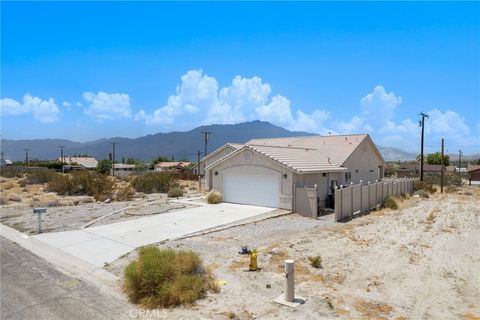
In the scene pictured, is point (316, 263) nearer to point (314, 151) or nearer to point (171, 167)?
point (314, 151)

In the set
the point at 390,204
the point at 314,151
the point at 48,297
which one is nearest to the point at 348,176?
the point at 314,151

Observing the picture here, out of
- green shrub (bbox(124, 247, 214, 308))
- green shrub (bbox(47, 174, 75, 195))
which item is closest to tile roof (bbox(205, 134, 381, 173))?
green shrub (bbox(124, 247, 214, 308))

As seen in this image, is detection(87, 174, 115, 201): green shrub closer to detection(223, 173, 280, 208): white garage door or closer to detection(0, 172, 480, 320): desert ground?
detection(0, 172, 480, 320): desert ground

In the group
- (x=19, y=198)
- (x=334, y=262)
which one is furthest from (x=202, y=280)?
(x=19, y=198)

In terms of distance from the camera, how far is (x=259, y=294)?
8.17 m

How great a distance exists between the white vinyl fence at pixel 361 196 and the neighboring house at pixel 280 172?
192 centimetres

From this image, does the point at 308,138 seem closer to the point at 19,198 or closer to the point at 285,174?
the point at 285,174

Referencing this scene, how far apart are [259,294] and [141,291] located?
251 centimetres

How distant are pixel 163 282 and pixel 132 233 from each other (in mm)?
6985

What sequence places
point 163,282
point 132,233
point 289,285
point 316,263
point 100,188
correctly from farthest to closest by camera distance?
point 100,188
point 132,233
point 316,263
point 163,282
point 289,285

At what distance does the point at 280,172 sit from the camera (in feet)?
69.3

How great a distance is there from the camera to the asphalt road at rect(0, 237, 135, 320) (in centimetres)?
736

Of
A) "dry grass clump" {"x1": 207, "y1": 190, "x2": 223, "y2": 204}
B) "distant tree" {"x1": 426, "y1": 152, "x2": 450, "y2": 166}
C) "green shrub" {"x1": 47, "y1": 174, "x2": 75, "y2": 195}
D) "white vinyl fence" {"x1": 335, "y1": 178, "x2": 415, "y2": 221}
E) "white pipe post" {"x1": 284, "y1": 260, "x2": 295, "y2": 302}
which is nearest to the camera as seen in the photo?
"white pipe post" {"x1": 284, "y1": 260, "x2": 295, "y2": 302}

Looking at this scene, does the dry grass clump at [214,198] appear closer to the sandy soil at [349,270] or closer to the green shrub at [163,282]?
the sandy soil at [349,270]
